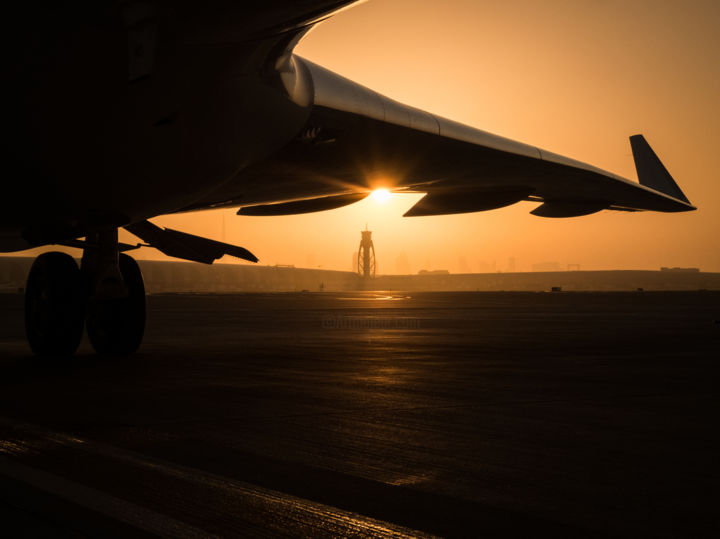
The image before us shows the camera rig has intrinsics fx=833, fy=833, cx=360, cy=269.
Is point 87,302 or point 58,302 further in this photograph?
Answer: point 87,302

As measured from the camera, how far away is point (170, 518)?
3451 millimetres

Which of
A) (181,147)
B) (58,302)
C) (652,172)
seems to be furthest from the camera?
(652,172)

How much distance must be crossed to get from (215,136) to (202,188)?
4.26 ft

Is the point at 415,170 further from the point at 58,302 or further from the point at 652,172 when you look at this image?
the point at 652,172

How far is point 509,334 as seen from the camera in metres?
17.2

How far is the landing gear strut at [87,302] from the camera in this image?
1056 cm

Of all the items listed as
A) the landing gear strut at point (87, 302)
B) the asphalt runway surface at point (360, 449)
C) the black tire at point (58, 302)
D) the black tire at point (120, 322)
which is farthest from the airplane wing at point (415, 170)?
the asphalt runway surface at point (360, 449)

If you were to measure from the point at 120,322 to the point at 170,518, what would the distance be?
26.8 feet

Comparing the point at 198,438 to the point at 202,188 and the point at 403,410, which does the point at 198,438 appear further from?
the point at 202,188

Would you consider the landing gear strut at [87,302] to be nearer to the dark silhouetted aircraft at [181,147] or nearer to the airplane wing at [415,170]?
the dark silhouetted aircraft at [181,147]

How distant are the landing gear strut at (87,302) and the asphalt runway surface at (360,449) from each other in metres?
0.73

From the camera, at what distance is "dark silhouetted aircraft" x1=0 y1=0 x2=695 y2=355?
6195 mm

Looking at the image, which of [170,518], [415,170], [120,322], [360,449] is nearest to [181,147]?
[360,449]

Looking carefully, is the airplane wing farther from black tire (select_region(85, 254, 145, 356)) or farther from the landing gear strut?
the landing gear strut
